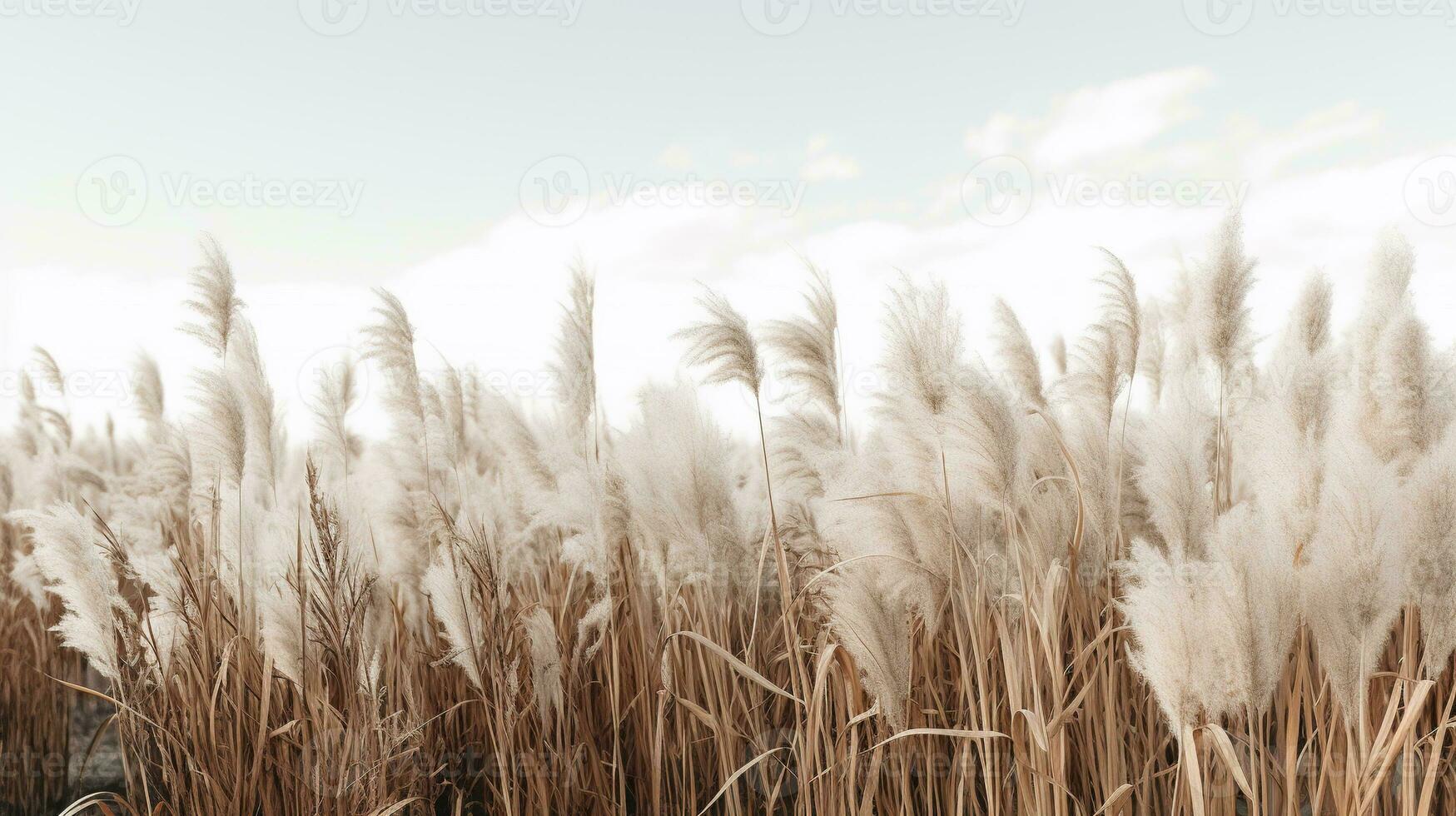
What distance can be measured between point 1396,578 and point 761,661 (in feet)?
5.03

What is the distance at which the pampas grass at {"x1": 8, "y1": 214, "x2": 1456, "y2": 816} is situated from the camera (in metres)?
1.63

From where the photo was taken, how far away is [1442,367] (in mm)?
2449

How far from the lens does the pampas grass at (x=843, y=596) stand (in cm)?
163

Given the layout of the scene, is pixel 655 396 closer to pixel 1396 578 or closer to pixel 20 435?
pixel 1396 578

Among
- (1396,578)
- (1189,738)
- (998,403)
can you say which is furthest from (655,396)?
(1396,578)

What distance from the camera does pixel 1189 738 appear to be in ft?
4.73

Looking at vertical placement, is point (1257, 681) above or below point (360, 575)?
below

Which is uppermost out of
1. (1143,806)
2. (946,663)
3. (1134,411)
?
(1134,411)

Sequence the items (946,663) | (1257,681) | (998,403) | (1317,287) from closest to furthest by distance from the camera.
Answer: (1257,681), (998,403), (946,663), (1317,287)

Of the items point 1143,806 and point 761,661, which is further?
point 761,661

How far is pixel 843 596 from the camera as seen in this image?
1708 millimetres

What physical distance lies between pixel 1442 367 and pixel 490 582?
2748 millimetres

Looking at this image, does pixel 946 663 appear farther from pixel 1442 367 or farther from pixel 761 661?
pixel 1442 367

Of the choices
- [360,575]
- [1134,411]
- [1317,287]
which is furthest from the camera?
[1134,411]
